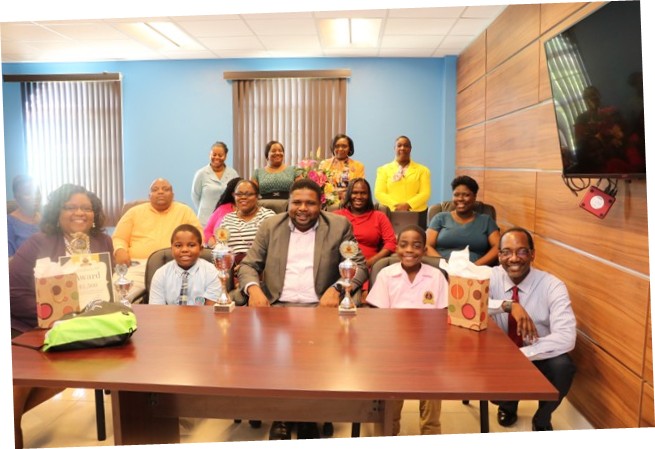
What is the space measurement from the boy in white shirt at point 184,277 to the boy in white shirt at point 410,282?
89 centimetres

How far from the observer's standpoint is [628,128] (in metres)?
2.19

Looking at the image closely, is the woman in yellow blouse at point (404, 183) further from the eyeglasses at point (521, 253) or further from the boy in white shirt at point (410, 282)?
the eyeglasses at point (521, 253)

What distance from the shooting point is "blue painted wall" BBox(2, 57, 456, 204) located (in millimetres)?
7492

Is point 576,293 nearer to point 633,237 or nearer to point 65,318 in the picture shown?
point 633,237

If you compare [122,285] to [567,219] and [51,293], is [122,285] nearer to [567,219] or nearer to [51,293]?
[51,293]

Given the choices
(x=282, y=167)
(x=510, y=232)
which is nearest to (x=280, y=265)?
(x=510, y=232)

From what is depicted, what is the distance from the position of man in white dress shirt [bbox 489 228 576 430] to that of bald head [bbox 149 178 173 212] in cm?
249

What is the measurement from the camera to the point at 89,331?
1.89 m

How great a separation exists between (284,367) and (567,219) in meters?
2.30

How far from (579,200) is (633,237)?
623 millimetres

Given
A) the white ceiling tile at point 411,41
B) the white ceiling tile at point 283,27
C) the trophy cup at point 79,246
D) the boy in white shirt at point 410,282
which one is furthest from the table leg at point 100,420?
the white ceiling tile at point 411,41

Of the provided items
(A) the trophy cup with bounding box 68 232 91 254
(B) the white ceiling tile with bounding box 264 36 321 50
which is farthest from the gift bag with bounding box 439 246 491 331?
(B) the white ceiling tile with bounding box 264 36 321 50

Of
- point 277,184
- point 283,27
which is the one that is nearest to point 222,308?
point 277,184

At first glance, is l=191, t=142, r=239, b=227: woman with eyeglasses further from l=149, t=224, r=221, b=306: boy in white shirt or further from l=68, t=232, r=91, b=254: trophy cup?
l=68, t=232, r=91, b=254: trophy cup
